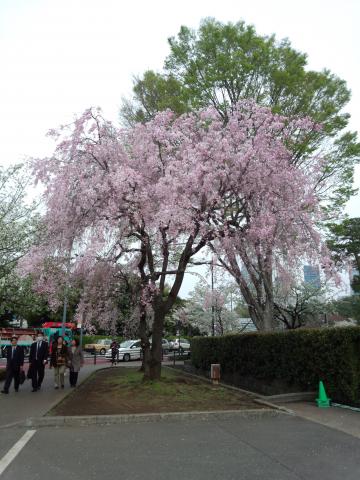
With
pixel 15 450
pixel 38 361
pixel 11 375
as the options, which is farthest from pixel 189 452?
pixel 38 361

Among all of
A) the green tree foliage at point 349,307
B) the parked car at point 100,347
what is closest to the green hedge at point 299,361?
the green tree foliage at point 349,307

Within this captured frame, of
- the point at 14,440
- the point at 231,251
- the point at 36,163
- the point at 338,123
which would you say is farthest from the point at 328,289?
the point at 14,440

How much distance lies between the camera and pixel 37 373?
14352 mm

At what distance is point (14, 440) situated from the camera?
7.20m

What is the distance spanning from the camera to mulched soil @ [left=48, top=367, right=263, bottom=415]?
10.0 meters

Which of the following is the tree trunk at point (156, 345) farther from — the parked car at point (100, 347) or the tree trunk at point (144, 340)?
the parked car at point (100, 347)

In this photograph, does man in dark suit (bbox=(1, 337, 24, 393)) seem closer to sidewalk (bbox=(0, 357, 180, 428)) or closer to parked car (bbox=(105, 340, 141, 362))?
sidewalk (bbox=(0, 357, 180, 428))

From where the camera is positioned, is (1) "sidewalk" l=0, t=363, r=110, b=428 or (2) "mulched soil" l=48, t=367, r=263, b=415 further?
(2) "mulched soil" l=48, t=367, r=263, b=415

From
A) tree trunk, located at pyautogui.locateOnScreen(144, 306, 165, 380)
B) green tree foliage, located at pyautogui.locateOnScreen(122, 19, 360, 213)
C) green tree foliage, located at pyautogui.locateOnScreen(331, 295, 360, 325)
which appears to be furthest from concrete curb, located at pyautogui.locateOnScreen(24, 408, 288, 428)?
green tree foliage, located at pyautogui.locateOnScreen(331, 295, 360, 325)

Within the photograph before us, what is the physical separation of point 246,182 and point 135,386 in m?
7.24

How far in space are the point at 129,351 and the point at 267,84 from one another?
2402cm

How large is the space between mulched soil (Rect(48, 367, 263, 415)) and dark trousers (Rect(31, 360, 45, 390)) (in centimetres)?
126

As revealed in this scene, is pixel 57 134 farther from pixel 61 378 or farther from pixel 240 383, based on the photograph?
pixel 240 383

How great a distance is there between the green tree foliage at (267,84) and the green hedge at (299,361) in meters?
6.84
